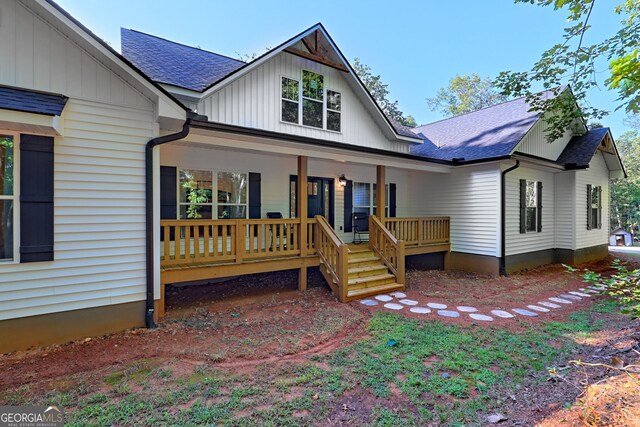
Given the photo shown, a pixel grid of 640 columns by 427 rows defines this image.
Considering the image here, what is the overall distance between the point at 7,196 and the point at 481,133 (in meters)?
12.4

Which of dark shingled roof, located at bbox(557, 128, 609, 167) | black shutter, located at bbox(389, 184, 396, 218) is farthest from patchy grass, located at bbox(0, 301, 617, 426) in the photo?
dark shingled roof, located at bbox(557, 128, 609, 167)

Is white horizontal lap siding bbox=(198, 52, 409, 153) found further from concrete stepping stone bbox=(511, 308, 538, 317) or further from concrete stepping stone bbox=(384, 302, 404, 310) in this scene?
concrete stepping stone bbox=(511, 308, 538, 317)

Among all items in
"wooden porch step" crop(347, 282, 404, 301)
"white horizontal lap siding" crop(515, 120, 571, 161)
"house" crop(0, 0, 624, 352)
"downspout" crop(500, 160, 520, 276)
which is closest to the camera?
"house" crop(0, 0, 624, 352)

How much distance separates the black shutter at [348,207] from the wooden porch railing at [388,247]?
1.83 metres

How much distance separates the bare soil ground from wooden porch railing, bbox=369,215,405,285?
6.31ft

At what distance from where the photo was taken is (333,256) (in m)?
6.91

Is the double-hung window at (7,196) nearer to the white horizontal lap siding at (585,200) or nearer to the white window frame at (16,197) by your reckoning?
the white window frame at (16,197)

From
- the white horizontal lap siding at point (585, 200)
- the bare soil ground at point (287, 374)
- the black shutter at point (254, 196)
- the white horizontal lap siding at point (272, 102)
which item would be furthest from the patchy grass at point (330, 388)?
the white horizontal lap siding at point (585, 200)

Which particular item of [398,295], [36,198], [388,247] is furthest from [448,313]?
[36,198]

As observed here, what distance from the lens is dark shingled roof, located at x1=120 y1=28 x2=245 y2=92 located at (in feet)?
23.2

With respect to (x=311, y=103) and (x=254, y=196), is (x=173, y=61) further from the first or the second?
(x=254, y=196)

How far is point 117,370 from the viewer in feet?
11.8

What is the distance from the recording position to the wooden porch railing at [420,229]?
8.97 metres

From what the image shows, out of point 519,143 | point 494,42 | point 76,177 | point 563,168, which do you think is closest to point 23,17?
point 76,177
